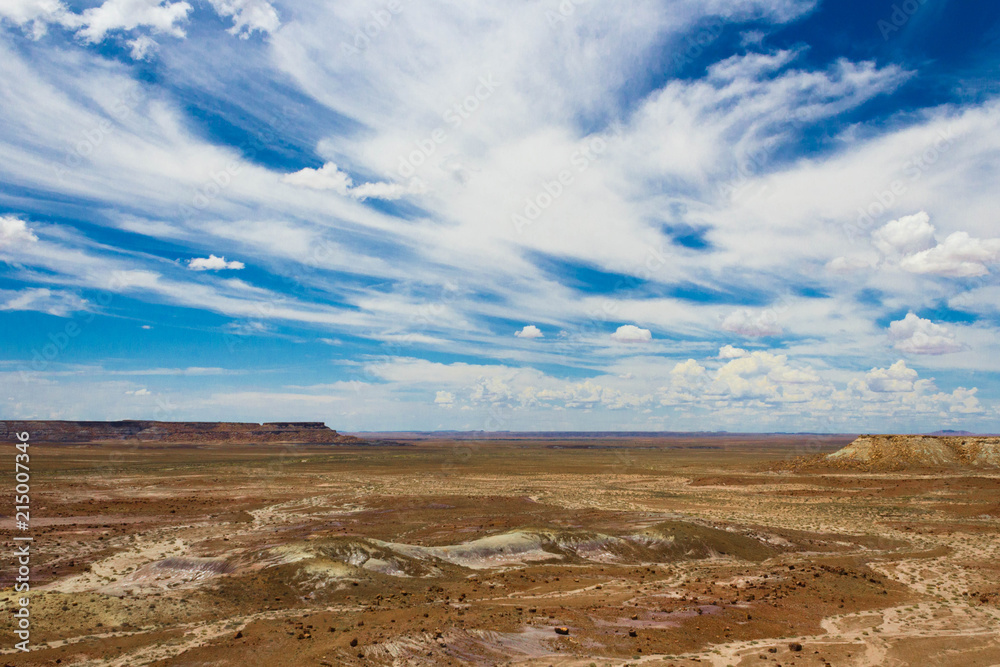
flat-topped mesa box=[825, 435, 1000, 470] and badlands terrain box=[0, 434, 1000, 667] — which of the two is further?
flat-topped mesa box=[825, 435, 1000, 470]

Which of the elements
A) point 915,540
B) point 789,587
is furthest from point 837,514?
point 789,587

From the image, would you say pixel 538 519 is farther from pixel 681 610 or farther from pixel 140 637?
pixel 140 637

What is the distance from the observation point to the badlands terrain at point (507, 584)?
17.7 meters

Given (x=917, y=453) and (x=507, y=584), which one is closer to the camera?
(x=507, y=584)

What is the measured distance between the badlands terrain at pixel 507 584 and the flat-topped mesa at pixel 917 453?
4218 cm

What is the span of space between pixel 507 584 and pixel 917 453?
101538 mm

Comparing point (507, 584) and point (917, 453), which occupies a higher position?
point (917, 453)

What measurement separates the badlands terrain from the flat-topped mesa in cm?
4218

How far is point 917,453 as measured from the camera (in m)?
95.9

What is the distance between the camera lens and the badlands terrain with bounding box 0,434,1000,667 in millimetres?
17672

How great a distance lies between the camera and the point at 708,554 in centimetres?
3200

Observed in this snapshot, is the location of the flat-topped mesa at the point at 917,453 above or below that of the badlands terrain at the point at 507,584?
above

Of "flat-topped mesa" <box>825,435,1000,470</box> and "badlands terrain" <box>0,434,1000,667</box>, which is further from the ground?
"flat-topped mesa" <box>825,435,1000,470</box>

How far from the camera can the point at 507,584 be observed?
2592 cm
